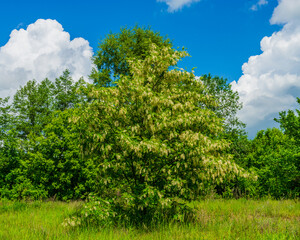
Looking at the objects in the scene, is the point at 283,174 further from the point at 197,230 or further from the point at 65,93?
the point at 65,93

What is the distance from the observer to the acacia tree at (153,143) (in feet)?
27.4

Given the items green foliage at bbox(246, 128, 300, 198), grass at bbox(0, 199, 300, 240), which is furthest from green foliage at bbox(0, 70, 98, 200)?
green foliage at bbox(246, 128, 300, 198)

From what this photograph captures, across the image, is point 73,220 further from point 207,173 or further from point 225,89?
point 225,89

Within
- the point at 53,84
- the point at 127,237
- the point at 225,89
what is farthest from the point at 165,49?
the point at 53,84

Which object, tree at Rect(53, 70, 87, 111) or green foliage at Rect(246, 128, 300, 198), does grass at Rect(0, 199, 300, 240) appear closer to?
green foliage at Rect(246, 128, 300, 198)

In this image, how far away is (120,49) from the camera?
31.5 meters

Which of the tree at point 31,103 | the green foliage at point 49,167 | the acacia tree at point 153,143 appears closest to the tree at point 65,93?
the tree at point 31,103

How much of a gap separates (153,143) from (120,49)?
25662mm

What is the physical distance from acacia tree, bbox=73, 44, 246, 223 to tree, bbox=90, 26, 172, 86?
71.5 feet

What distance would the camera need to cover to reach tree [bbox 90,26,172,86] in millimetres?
31234

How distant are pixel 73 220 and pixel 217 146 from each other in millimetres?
5406

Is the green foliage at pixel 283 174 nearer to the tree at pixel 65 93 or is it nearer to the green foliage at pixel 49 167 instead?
the green foliage at pixel 49 167

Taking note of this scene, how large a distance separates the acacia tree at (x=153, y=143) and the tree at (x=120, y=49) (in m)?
21.8

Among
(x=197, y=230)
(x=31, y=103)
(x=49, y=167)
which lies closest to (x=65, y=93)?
(x=31, y=103)
